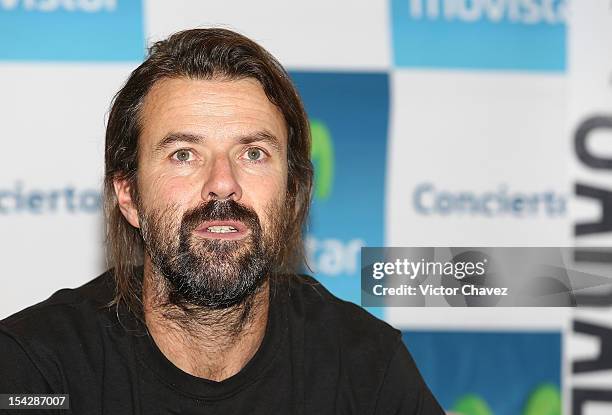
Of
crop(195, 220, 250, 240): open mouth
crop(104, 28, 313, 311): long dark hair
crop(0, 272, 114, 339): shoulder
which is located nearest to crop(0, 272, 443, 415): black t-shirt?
crop(0, 272, 114, 339): shoulder

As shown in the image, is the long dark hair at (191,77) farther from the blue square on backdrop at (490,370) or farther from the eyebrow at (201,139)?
the blue square on backdrop at (490,370)

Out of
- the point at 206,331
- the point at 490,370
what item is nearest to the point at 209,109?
the point at 206,331

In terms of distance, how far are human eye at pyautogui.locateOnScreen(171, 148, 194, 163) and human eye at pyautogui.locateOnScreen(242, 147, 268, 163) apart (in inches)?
4.0

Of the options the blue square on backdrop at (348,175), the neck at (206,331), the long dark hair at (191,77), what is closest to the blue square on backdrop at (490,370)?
the blue square on backdrop at (348,175)

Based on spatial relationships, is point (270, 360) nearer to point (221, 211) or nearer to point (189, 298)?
point (189, 298)

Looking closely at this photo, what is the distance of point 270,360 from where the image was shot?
165 centimetres

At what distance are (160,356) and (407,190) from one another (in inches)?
41.4

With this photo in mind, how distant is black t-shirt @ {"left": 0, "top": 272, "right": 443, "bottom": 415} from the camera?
1538mm

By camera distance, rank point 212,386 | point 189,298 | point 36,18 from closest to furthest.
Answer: point 212,386 → point 189,298 → point 36,18

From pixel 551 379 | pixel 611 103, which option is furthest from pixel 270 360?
pixel 611 103

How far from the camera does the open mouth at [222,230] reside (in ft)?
5.25

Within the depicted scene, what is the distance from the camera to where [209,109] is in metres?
1.68

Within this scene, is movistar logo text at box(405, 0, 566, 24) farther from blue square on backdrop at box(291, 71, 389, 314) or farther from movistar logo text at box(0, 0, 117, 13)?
movistar logo text at box(0, 0, 117, 13)

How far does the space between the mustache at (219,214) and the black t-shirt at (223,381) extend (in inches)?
8.6
